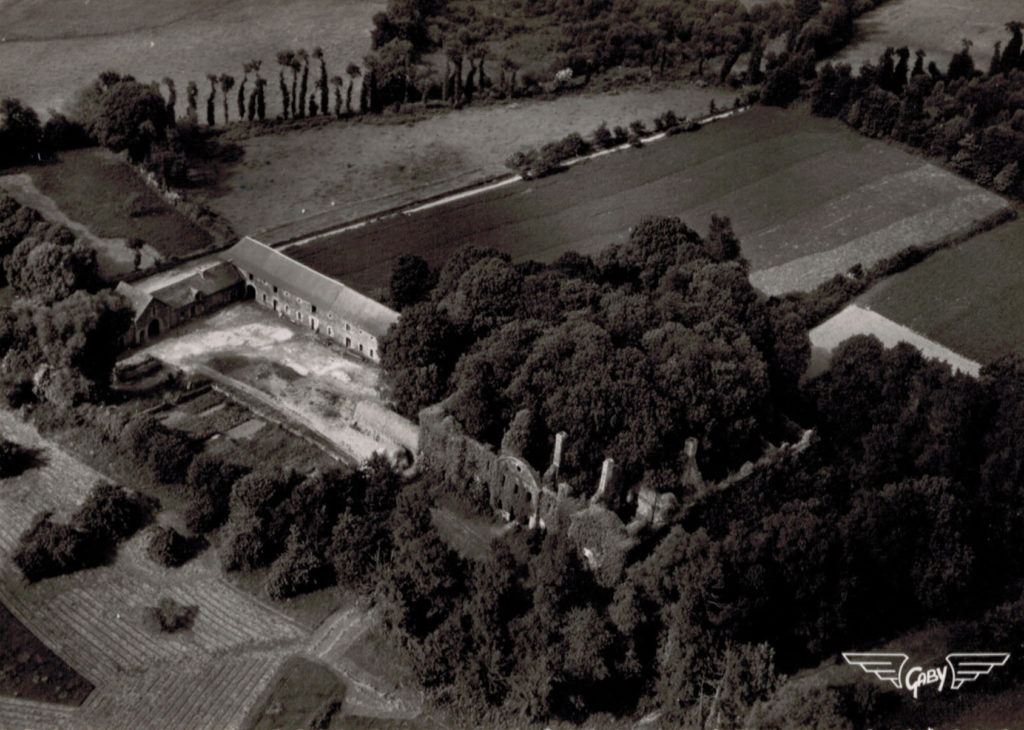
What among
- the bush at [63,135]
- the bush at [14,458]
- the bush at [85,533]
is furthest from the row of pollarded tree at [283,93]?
the bush at [85,533]

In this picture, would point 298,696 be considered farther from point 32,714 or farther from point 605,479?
point 605,479

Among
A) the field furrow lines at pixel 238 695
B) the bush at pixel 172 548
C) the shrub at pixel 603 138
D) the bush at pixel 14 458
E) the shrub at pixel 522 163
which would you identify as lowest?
the field furrow lines at pixel 238 695

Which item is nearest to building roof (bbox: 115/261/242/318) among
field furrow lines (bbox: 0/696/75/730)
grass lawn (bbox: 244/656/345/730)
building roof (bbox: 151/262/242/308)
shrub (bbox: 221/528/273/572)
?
building roof (bbox: 151/262/242/308)

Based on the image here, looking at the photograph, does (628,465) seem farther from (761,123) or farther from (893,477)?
(761,123)

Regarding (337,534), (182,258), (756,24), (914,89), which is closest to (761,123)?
(914,89)

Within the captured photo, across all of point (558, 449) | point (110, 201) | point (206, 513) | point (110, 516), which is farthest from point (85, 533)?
point (110, 201)

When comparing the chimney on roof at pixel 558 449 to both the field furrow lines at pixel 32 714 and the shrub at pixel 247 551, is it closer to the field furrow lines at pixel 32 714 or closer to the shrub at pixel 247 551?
the shrub at pixel 247 551

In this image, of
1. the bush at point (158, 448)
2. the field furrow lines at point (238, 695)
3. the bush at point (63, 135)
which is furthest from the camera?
the bush at point (63, 135)
